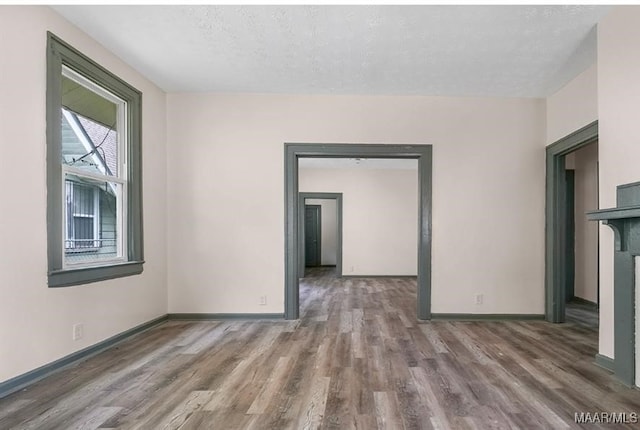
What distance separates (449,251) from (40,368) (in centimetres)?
410

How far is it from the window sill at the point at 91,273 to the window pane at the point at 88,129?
90 cm

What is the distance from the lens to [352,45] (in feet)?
10.1

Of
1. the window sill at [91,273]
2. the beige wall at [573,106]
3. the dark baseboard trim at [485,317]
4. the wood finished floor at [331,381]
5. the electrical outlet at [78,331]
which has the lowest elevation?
the dark baseboard trim at [485,317]

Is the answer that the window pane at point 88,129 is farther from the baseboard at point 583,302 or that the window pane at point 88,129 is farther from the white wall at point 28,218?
the baseboard at point 583,302

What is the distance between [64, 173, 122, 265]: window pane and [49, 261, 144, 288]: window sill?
0.50ft

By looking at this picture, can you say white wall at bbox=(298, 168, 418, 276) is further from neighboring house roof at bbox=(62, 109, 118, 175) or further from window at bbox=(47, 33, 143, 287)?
neighboring house roof at bbox=(62, 109, 118, 175)

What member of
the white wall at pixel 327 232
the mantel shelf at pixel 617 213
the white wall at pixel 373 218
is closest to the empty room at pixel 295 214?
the mantel shelf at pixel 617 213

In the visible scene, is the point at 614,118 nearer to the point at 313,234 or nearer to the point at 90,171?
the point at 90,171

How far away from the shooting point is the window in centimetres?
265

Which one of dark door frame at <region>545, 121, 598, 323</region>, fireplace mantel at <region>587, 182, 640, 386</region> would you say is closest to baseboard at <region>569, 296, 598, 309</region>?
dark door frame at <region>545, 121, 598, 323</region>

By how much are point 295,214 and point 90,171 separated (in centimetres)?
217

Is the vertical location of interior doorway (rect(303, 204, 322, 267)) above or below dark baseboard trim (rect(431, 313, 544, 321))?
above

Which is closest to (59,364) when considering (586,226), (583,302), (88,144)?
(88,144)

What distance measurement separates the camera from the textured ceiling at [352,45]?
2.65 metres
